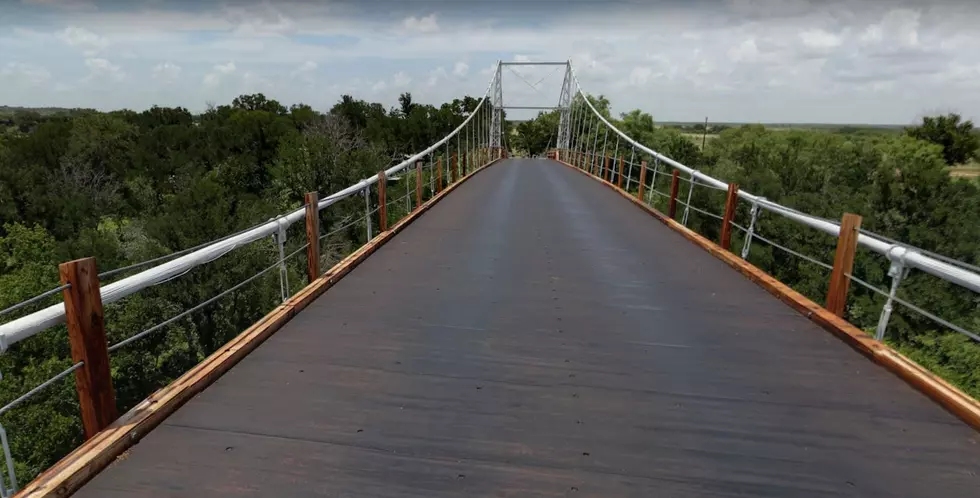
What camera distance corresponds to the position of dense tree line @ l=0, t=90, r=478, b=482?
1877cm

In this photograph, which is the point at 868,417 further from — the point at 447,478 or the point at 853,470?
the point at 447,478

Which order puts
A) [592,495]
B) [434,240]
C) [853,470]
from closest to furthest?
[592,495]
[853,470]
[434,240]

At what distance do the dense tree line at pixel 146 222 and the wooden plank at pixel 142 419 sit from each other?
14014 mm

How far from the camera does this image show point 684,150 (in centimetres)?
6550

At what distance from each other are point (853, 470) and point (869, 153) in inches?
1800

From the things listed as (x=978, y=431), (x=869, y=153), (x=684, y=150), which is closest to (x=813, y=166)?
(x=869, y=153)

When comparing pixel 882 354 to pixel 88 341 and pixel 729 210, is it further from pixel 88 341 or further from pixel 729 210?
pixel 88 341

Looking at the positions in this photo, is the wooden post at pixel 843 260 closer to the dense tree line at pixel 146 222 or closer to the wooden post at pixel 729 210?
the wooden post at pixel 729 210

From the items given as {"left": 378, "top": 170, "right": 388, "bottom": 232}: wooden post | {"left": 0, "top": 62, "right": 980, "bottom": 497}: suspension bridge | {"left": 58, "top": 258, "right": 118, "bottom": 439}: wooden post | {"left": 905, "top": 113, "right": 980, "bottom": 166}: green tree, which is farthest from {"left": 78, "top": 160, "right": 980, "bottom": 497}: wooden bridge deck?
{"left": 905, "top": 113, "right": 980, "bottom": 166}: green tree

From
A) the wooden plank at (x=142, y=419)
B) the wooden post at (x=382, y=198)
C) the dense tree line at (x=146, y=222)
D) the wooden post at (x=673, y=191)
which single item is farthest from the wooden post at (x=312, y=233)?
the dense tree line at (x=146, y=222)

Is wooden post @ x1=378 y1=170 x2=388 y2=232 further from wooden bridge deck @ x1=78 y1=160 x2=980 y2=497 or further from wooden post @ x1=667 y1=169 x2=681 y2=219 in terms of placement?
wooden post @ x1=667 y1=169 x2=681 y2=219

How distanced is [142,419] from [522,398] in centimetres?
177

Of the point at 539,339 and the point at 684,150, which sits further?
the point at 684,150

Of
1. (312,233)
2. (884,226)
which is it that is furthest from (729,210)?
(884,226)
